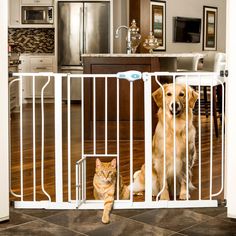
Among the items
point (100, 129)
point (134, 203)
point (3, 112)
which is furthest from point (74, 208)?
point (100, 129)

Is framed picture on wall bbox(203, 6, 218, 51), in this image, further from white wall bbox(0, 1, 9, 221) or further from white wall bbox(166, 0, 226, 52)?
white wall bbox(0, 1, 9, 221)

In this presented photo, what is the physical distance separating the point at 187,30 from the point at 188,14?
38cm

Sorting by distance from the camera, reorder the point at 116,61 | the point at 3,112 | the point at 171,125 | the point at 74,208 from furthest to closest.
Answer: the point at 116,61 < the point at 171,125 < the point at 74,208 < the point at 3,112

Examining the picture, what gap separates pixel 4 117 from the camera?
312 centimetres

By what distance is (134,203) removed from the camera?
133 inches

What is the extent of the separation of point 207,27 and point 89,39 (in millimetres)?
2907

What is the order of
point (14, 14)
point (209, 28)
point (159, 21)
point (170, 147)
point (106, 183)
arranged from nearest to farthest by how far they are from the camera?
point (106, 183)
point (170, 147)
point (159, 21)
point (14, 14)
point (209, 28)

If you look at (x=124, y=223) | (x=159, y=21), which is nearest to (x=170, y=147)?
(x=124, y=223)

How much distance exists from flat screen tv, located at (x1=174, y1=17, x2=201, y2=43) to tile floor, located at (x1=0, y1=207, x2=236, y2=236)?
28.0ft

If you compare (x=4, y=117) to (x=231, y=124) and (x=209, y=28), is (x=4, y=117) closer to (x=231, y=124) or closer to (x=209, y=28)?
(x=231, y=124)

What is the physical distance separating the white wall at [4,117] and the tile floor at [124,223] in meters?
0.12

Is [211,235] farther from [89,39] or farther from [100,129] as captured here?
[89,39]

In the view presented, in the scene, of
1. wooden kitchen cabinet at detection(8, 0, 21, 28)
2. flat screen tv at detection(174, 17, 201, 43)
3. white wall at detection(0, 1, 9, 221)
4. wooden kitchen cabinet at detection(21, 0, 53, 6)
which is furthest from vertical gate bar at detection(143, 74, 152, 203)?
wooden kitchen cabinet at detection(8, 0, 21, 28)

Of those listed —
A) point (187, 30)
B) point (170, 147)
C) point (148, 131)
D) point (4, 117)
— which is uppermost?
point (187, 30)
